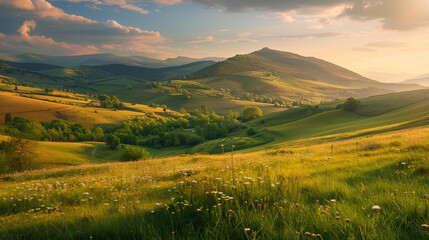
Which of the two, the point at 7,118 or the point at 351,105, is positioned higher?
the point at 351,105

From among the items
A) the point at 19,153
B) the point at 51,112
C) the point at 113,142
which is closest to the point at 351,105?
the point at 113,142

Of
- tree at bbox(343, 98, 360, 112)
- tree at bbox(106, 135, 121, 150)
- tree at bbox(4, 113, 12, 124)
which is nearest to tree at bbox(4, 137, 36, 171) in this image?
tree at bbox(106, 135, 121, 150)

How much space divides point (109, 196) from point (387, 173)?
8.56 metres

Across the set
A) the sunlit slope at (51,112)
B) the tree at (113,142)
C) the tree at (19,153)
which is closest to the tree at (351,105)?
the tree at (113,142)

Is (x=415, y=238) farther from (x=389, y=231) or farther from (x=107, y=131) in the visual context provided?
(x=107, y=131)

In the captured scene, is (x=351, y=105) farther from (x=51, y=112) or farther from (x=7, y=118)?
(x=7, y=118)

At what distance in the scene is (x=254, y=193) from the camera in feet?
15.5

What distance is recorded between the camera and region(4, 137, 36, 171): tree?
176ft

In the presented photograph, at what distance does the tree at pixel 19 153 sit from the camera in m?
53.7

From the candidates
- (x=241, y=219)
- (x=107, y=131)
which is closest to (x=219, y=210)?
(x=241, y=219)

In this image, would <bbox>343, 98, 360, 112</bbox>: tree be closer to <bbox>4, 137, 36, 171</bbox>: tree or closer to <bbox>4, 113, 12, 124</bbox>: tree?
<bbox>4, 137, 36, 171</bbox>: tree

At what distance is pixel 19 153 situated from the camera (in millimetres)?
54469

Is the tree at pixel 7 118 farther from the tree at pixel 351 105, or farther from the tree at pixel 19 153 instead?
the tree at pixel 351 105

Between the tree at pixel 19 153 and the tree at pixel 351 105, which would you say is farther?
the tree at pixel 351 105
